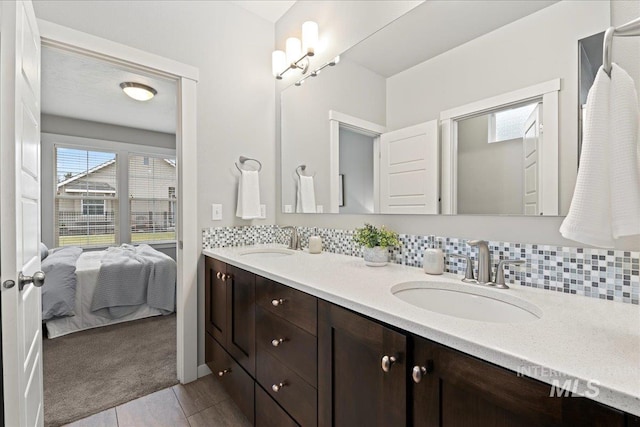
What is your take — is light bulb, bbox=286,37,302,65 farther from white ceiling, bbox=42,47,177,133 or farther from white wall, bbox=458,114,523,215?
white wall, bbox=458,114,523,215

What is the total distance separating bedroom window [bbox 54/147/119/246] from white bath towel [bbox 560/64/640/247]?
5.82 m

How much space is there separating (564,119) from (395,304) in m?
0.85

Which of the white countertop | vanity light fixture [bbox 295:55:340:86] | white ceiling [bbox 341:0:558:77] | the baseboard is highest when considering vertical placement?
vanity light fixture [bbox 295:55:340:86]

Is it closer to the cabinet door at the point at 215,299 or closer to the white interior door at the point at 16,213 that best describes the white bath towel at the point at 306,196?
the cabinet door at the point at 215,299

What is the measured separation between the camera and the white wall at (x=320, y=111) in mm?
1671

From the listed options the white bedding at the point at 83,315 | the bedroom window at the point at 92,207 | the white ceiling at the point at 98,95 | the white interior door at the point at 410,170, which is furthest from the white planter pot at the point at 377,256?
the bedroom window at the point at 92,207

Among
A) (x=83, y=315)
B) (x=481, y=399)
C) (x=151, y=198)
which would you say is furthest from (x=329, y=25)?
(x=151, y=198)

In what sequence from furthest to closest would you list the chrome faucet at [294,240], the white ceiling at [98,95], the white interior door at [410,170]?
the white ceiling at [98,95] → the chrome faucet at [294,240] → the white interior door at [410,170]

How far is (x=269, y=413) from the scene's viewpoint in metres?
1.33

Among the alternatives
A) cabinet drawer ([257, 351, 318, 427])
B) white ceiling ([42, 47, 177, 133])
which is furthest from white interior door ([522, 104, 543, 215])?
white ceiling ([42, 47, 177, 133])

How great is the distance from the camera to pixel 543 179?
1.06 m

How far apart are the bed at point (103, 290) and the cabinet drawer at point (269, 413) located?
232cm

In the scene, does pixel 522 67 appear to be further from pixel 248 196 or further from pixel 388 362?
pixel 248 196

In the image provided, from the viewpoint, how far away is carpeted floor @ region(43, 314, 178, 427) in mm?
1771
